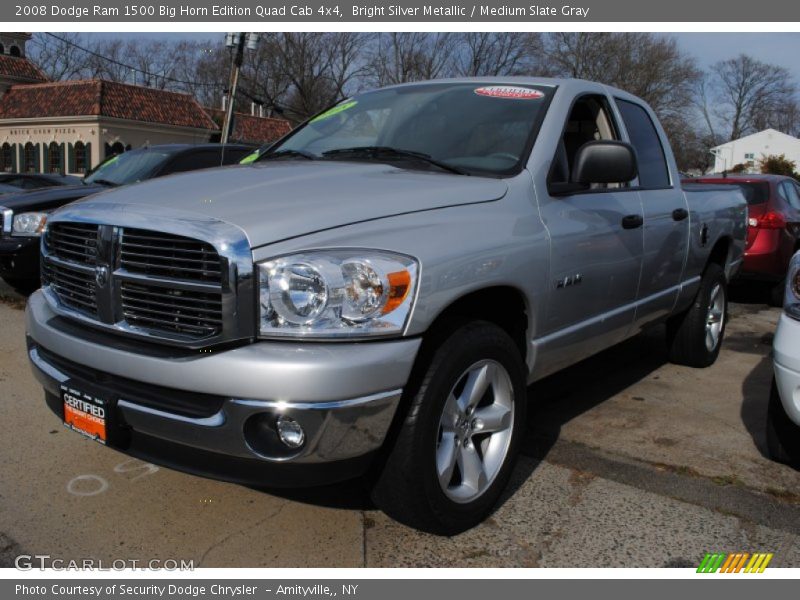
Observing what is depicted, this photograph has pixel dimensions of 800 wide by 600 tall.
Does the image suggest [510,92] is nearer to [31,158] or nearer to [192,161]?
[192,161]

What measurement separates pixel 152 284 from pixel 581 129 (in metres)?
2.62

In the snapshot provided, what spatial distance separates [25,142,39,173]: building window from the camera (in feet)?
110

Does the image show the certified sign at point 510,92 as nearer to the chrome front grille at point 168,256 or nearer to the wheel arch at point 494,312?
the wheel arch at point 494,312

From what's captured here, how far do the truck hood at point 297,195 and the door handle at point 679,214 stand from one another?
1.85 metres

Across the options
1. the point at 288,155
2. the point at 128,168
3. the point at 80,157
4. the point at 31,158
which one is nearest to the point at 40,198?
the point at 128,168

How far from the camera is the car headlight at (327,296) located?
Result: 233cm

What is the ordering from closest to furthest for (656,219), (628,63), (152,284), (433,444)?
(152,284), (433,444), (656,219), (628,63)

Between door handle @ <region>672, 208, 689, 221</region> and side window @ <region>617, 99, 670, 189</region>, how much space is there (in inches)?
7.0

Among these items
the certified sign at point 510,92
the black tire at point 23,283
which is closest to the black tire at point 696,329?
the certified sign at point 510,92

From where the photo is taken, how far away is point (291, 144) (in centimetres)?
413

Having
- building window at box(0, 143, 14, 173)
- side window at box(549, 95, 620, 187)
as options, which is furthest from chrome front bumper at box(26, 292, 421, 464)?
building window at box(0, 143, 14, 173)

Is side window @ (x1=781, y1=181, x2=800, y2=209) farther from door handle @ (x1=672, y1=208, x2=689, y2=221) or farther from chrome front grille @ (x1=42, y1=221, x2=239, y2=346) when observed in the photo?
chrome front grille @ (x1=42, y1=221, x2=239, y2=346)

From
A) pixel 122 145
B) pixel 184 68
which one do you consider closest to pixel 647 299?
pixel 122 145

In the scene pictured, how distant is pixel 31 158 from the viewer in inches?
1328
